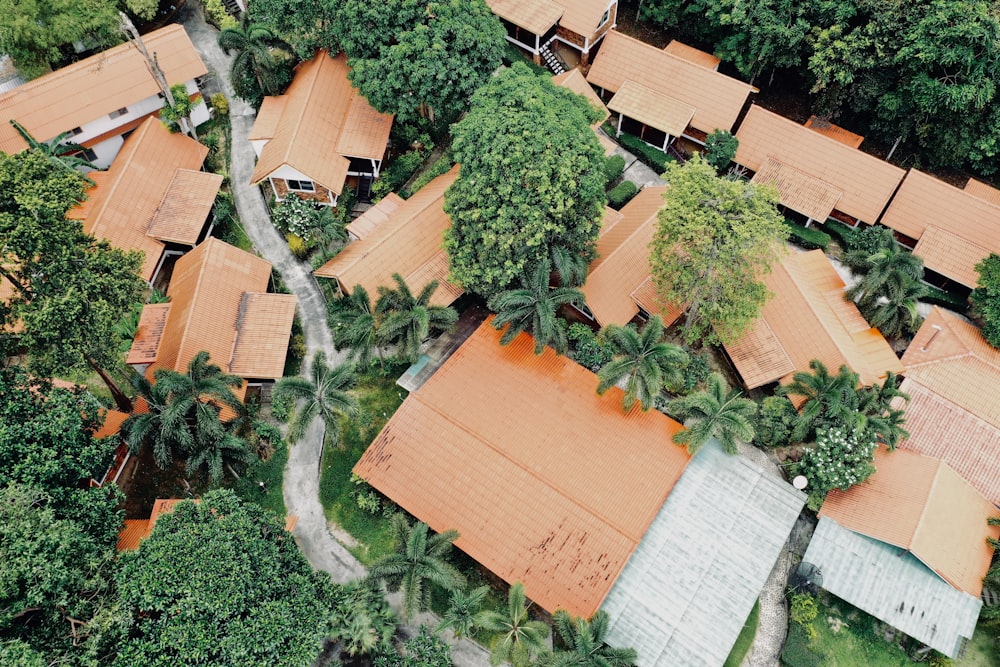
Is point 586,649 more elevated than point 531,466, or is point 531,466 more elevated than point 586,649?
point 531,466

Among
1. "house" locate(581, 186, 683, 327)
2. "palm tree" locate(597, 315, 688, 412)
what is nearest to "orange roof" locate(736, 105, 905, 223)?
"house" locate(581, 186, 683, 327)

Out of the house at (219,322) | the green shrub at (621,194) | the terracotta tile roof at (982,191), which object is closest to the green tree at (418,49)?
the green shrub at (621,194)

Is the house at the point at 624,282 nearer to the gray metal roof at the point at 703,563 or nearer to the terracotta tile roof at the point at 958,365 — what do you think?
the gray metal roof at the point at 703,563

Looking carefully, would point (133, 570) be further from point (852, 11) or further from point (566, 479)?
point (852, 11)

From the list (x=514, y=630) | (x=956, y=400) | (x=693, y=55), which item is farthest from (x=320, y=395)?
(x=693, y=55)

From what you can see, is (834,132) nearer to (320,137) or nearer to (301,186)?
(320,137)

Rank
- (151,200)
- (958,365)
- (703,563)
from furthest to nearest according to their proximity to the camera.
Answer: (151,200)
(958,365)
(703,563)

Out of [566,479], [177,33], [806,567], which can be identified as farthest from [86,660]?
[177,33]

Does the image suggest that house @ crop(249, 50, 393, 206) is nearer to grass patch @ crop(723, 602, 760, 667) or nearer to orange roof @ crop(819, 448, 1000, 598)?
grass patch @ crop(723, 602, 760, 667)
